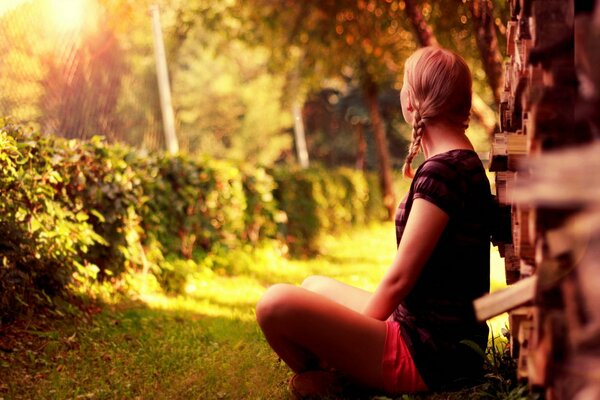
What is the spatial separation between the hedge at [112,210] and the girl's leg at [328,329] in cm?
210

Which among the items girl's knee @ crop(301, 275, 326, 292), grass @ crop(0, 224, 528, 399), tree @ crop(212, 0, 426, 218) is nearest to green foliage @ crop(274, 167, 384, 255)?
tree @ crop(212, 0, 426, 218)

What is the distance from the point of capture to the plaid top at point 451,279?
281cm

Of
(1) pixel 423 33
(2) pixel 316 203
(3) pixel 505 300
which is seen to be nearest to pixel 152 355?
(3) pixel 505 300

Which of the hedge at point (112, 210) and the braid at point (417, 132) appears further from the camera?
the hedge at point (112, 210)

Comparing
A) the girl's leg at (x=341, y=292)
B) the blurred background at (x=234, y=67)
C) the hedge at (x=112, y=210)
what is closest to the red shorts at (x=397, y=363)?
the girl's leg at (x=341, y=292)

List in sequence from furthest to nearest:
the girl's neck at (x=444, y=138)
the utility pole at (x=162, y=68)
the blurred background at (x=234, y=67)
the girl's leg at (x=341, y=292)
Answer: the utility pole at (x=162, y=68)
the blurred background at (x=234, y=67)
the girl's leg at (x=341, y=292)
the girl's neck at (x=444, y=138)

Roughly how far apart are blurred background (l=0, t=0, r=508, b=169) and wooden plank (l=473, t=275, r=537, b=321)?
3829 millimetres

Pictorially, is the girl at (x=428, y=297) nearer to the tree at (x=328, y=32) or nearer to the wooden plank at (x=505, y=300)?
the wooden plank at (x=505, y=300)

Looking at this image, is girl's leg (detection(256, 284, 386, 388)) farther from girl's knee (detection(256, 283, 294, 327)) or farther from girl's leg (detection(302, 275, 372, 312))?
girl's leg (detection(302, 275, 372, 312))

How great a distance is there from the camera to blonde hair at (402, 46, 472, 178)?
2875 millimetres

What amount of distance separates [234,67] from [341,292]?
46.3 metres

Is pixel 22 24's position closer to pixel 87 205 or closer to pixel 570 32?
pixel 87 205

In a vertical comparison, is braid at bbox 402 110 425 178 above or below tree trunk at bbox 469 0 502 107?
below

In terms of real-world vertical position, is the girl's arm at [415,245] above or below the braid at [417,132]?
below
